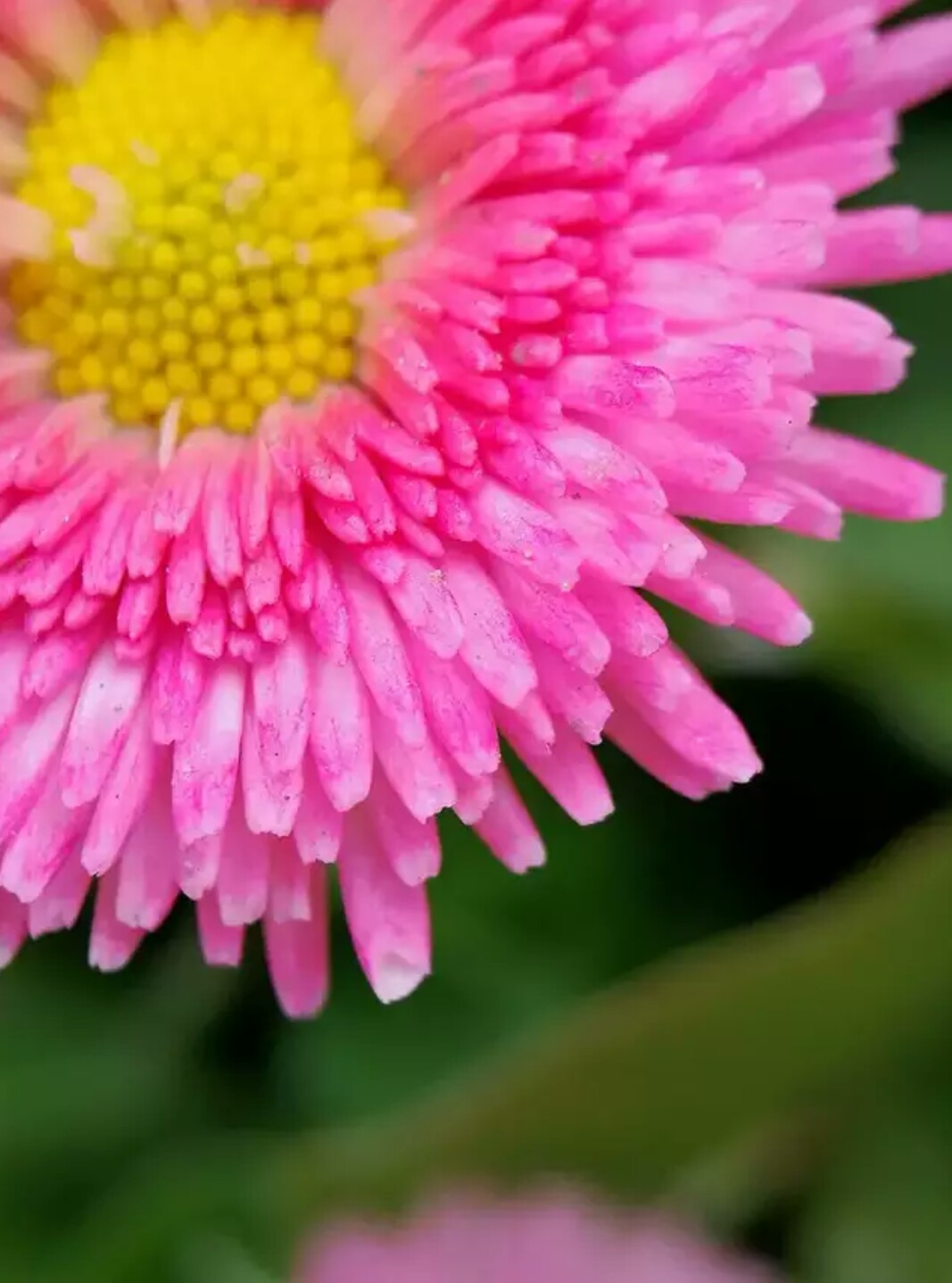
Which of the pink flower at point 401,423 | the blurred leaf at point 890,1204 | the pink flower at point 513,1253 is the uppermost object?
the pink flower at point 401,423

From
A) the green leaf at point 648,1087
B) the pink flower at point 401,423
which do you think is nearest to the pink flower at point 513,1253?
the green leaf at point 648,1087

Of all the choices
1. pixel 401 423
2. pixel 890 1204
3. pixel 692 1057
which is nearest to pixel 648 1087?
pixel 692 1057

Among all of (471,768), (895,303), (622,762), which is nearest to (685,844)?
(622,762)

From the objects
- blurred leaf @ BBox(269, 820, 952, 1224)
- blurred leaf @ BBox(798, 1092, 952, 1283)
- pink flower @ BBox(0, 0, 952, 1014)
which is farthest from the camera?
blurred leaf @ BBox(798, 1092, 952, 1283)

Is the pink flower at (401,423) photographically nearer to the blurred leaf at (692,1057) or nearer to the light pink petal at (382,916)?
the light pink petal at (382,916)

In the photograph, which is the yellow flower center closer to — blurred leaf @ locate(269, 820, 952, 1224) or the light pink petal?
the light pink petal

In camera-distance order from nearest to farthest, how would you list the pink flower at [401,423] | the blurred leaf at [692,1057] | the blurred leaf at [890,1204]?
1. the pink flower at [401,423]
2. the blurred leaf at [692,1057]
3. the blurred leaf at [890,1204]

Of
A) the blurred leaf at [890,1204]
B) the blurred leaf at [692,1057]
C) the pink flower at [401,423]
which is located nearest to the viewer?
the pink flower at [401,423]

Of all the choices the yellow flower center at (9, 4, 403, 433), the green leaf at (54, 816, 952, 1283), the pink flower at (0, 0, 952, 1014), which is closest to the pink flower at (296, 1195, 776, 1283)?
the green leaf at (54, 816, 952, 1283)
